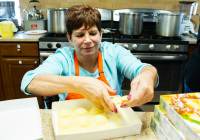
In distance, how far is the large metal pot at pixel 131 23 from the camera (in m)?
2.35

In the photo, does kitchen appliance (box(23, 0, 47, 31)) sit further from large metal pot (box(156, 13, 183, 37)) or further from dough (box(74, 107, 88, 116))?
dough (box(74, 107, 88, 116))

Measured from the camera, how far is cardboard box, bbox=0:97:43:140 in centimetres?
70

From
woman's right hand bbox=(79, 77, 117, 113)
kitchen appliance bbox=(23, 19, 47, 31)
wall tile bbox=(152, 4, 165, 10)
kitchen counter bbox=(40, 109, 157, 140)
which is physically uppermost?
wall tile bbox=(152, 4, 165, 10)

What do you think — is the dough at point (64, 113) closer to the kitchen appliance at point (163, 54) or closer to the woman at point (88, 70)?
the woman at point (88, 70)

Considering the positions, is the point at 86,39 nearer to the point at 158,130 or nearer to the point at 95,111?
the point at 95,111

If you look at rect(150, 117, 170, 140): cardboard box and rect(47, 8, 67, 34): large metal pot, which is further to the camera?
rect(47, 8, 67, 34): large metal pot

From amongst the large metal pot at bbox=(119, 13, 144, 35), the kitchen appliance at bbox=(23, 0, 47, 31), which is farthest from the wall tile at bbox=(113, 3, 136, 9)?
the kitchen appliance at bbox=(23, 0, 47, 31)

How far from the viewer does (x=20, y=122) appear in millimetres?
771

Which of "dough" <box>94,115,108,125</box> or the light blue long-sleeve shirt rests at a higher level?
the light blue long-sleeve shirt

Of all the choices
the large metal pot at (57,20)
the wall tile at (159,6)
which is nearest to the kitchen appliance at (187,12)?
the wall tile at (159,6)

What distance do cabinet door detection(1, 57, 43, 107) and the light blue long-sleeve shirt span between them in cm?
124

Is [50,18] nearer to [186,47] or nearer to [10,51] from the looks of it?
[10,51]

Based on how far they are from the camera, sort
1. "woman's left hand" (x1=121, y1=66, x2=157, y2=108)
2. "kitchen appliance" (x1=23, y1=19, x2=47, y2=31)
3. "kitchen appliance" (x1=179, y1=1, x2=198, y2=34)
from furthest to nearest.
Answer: "kitchen appliance" (x1=23, y1=19, x2=47, y2=31) < "kitchen appliance" (x1=179, y1=1, x2=198, y2=34) < "woman's left hand" (x1=121, y1=66, x2=157, y2=108)

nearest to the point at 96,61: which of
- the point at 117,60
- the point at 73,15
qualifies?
the point at 117,60
